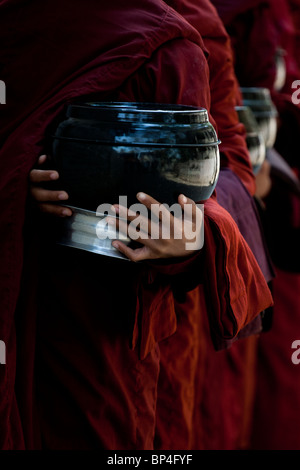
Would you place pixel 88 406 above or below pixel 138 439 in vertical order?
above

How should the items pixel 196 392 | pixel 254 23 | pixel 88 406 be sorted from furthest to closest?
pixel 254 23 → pixel 196 392 → pixel 88 406

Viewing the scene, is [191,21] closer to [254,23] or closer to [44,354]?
[44,354]

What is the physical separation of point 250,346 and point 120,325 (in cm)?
140

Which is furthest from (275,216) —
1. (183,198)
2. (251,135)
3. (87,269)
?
(183,198)

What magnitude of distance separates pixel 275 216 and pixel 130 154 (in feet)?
4.89

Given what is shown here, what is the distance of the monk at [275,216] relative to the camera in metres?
2.22

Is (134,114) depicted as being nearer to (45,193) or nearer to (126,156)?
(126,156)

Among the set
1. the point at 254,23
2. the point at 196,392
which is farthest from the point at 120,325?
the point at 254,23

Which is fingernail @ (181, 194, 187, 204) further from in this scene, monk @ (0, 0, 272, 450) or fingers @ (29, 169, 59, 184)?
fingers @ (29, 169, 59, 184)

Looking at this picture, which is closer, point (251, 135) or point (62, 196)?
point (62, 196)

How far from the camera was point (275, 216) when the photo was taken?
7.29 feet

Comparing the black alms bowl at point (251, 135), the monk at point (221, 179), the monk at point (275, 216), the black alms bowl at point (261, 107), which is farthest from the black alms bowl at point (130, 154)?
the monk at point (275, 216)

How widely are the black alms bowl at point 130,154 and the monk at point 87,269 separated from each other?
0.03 meters
